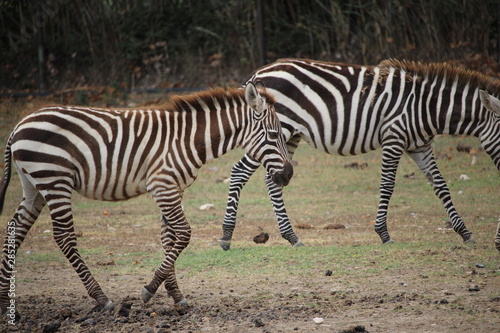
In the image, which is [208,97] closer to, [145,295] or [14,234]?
[145,295]

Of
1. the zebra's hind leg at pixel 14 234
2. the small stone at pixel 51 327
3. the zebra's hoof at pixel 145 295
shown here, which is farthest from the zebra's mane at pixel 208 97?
the small stone at pixel 51 327

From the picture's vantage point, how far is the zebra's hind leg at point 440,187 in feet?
26.5

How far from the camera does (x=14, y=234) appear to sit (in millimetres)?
6211

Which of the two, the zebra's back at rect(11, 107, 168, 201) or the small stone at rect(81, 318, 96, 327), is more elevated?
the zebra's back at rect(11, 107, 168, 201)

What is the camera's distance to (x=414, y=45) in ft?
54.0

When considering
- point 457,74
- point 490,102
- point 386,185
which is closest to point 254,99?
point 386,185

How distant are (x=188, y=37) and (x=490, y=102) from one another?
12164mm

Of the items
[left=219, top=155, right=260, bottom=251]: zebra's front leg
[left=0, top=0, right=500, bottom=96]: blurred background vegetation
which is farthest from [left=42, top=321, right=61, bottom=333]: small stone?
[left=0, top=0, right=500, bottom=96]: blurred background vegetation

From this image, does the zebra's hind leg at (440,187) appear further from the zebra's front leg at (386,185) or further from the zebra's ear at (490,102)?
the zebra's ear at (490,102)

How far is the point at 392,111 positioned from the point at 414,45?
8695mm

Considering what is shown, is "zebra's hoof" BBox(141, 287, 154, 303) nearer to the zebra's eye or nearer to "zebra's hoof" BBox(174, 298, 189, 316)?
"zebra's hoof" BBox(174, 298, 189, 316)

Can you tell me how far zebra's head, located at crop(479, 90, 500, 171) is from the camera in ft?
26.2

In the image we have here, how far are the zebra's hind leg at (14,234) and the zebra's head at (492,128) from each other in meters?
5.43

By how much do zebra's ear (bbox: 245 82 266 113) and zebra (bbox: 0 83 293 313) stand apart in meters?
0.01
